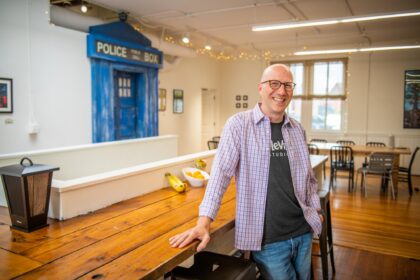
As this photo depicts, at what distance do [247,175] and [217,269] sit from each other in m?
0.50

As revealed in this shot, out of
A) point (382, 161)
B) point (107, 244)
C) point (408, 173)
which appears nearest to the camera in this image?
point (107, 244)

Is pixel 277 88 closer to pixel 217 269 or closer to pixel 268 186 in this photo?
pixel 268 186

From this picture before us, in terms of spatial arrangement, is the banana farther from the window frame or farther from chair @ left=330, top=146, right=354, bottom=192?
the window frame

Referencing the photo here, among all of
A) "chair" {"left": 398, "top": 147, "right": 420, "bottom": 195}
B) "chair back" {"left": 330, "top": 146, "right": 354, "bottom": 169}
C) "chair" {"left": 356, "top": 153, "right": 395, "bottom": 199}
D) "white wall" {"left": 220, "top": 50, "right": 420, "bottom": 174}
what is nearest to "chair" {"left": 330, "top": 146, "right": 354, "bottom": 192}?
"chair back" {"left": 330, "top": 146, "right": 354, "bottom": 169}

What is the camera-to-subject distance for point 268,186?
183 cm

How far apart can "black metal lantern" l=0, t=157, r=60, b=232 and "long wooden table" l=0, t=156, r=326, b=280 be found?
0.06 meters

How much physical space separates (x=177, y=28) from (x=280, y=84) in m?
6.35

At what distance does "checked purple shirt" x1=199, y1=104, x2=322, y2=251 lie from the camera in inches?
70.1

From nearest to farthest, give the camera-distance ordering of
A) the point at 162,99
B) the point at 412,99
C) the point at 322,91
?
the point at 162,99, the point at 412,99, the point at 322,91

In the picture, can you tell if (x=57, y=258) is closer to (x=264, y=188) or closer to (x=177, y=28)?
(x=264, y=188)

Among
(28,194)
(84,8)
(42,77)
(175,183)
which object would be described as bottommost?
(175,183)

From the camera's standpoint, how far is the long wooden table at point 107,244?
1.43 meters

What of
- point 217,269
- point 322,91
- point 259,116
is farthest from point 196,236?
point 322,91

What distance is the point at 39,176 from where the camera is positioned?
1.88m
